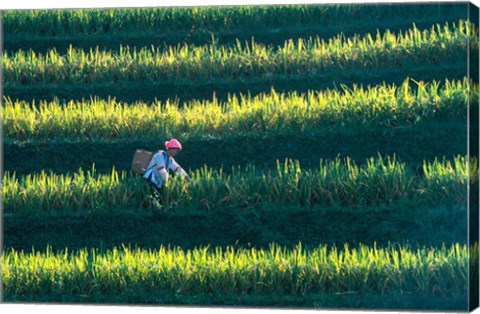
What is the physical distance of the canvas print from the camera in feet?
37.2

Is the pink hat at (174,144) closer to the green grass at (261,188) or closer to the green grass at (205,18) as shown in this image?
the green grass at (261,188)

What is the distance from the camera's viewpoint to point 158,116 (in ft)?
39.5

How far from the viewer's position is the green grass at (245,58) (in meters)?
11.6

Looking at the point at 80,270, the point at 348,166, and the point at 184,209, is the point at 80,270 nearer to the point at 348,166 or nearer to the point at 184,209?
the point at 184,209

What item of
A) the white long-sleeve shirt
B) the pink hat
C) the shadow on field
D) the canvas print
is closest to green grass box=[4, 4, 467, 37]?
the canvas print

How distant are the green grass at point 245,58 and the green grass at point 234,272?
147 centimetres

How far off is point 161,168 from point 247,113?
824 millimetres

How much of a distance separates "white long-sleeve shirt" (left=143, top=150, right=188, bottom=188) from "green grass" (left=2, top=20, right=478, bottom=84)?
28.9 inches

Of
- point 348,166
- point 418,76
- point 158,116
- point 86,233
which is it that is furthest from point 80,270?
point 418,76

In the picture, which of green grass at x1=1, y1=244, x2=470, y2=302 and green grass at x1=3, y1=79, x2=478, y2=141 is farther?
green grass at x1=3, y1=79, x2=478, y2=141

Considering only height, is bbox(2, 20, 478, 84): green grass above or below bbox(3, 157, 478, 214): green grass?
above

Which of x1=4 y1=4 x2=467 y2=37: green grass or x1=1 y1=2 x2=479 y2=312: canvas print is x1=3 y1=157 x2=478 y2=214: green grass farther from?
x1=4 y1=4 x2=467 y2=37: green grass

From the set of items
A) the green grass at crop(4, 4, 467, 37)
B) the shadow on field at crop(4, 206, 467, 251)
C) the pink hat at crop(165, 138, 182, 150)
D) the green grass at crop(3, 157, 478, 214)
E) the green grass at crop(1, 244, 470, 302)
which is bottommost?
the green grass at crop(1, 244, 470, 302)

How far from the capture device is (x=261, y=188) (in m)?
11.7
